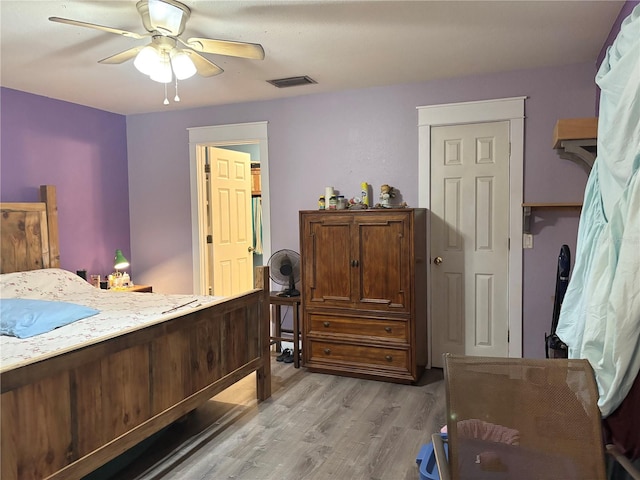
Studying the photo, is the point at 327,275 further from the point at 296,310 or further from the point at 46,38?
the point at 46,38

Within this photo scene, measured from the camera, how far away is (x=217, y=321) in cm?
285

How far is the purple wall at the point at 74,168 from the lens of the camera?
3.87 meters

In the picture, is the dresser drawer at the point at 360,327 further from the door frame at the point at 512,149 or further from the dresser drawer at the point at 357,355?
the door frame at the point at 512,149

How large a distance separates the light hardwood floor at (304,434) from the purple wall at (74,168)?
2162 millimetres

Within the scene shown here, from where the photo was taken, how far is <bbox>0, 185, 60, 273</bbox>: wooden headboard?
3697mm

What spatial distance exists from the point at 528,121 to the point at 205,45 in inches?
97.9

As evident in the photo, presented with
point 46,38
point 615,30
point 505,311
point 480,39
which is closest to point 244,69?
point 46,38

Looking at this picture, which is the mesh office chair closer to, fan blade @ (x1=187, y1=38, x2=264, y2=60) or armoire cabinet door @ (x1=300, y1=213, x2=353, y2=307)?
fan blade @ (x1=187, y1=38, x2=264, y2=60)

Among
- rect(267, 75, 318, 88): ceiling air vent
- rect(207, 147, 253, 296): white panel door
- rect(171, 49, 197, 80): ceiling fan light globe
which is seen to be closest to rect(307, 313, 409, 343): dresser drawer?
rect(207, 147, 253, 296): white panel door

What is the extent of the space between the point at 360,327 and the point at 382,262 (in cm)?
56

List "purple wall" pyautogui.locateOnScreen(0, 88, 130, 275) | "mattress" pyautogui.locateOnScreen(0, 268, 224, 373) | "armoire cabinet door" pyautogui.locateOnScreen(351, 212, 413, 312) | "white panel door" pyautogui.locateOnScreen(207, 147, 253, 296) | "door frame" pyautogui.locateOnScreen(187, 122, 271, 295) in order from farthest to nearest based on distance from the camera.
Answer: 1. "white panel door" pyautogui.locateOnScreen(207, 147, 253, 296)
2. "door frame" pyautogui.locateOnScreen(187, 122, 271, 295)
3. "purple wall" pyautogui.locateOnScreen(0, 88, 130, 275)
4. "armoire cabinet door" pyautogui.locateOnScreen(351, 212, 413, 312)
5. "mattress" pyautogui.locateOnScreen(0, 268, 224, 373)

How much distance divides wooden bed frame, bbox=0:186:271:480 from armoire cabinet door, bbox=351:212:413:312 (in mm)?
789

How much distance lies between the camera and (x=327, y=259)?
149 inches

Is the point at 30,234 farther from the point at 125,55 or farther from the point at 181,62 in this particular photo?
the point at 181,62
